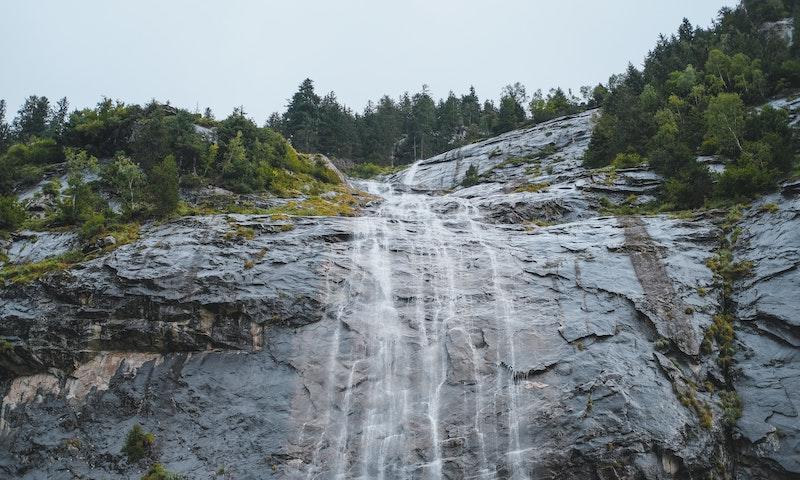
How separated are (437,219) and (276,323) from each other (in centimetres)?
1330

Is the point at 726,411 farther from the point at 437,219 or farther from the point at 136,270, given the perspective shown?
the point at 136,270

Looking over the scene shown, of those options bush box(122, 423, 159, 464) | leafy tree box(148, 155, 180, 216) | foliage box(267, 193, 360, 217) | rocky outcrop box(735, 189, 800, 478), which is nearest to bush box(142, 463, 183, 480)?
bush box(122, 423, 159, 464)

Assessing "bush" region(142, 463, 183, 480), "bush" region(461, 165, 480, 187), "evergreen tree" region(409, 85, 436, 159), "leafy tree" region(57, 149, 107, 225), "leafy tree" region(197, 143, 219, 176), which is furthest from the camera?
"evergreen tree" region(409, 85, 436, 159)

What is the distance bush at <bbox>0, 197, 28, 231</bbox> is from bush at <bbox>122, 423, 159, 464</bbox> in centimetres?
1568

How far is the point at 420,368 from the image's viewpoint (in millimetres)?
19500

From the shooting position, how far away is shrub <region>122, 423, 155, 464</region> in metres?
17.6

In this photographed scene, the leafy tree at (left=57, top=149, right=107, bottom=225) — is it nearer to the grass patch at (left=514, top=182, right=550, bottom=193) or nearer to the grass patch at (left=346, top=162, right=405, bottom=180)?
the grass patch at (left=514, top=182, right=550, bottom=193)

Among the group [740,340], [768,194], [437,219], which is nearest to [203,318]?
[437,219]

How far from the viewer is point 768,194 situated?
26562 mm

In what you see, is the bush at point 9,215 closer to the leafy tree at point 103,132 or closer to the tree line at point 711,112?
the leafy tree at point 103,132

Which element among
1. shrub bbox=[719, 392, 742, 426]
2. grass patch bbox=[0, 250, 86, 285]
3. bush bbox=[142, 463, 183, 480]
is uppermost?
grass patch bbox=[0, 250, 86, 285]

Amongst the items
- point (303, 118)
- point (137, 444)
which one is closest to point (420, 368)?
point (137, 444)

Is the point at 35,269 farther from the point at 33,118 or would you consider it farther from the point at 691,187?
the point at 33,118

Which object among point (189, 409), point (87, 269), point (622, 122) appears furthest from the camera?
point (622, 122)
